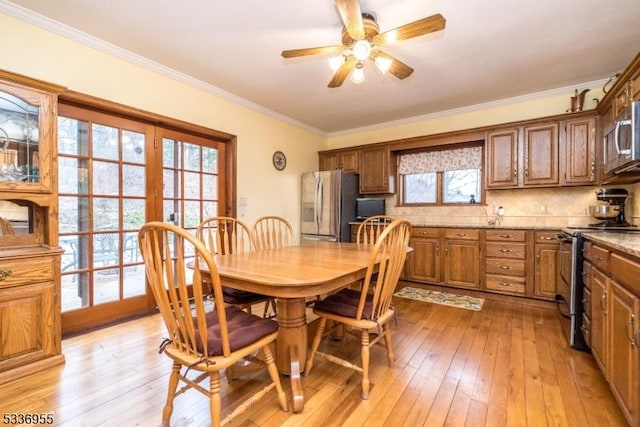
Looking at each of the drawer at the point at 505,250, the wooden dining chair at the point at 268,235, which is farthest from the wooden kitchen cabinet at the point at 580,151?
the wooden dining chair at the point at 268,235

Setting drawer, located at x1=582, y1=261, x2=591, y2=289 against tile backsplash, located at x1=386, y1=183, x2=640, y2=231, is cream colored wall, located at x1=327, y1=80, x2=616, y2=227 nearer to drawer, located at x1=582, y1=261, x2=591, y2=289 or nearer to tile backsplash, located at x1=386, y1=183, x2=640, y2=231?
tile backsplash, located at x1=386, y1=183, x2=640, y2=231

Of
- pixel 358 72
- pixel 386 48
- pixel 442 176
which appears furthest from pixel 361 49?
pixel 442 176

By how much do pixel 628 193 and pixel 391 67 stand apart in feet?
9.16

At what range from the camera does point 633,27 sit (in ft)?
7.25

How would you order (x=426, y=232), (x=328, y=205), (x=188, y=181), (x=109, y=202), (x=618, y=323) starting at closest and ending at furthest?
(x=618, y=323)
(x=109, y=202)
(x=188, y=181)
(x=426, y=232)
(x=328, y=205)

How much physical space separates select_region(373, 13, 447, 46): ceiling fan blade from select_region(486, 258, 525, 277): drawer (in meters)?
2.69

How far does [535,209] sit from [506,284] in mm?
1047

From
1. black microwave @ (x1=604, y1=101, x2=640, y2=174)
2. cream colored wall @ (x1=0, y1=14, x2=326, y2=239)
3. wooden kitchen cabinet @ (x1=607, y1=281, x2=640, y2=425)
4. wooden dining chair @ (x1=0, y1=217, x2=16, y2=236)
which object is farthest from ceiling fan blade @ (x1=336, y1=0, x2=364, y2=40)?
wooden dining chair @ (x1=0, y1=217, x2=16, y2=236)

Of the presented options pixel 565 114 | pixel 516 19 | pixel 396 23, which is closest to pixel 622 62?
pixel 565 114

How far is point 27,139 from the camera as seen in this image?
1953 mm

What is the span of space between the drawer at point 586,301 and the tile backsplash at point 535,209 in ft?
4.52

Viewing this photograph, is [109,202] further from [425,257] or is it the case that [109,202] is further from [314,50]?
[425,257]

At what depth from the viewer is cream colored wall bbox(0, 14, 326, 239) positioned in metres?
2.13

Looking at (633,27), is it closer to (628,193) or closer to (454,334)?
(628,193)
